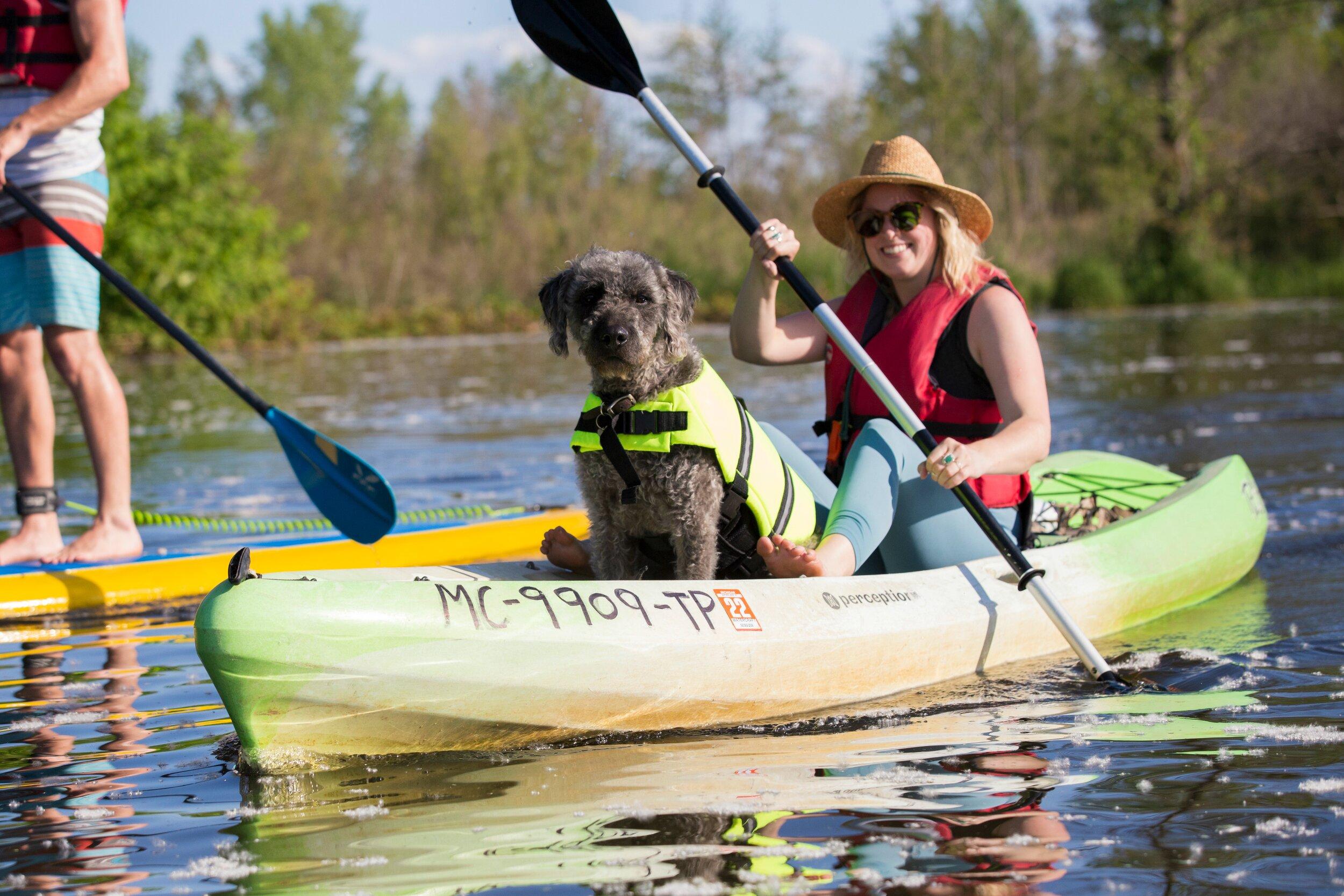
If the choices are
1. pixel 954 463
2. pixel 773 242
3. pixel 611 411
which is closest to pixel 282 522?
pixel 611 411

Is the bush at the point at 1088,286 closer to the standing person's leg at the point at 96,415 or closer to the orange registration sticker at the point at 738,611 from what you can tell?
the standing person's leg at the point at 96,415

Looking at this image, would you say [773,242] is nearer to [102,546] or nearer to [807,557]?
[807,557]

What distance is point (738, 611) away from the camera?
10.9 feet

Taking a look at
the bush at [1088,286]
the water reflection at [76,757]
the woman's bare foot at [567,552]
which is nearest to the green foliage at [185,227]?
the bush at [1088,286]

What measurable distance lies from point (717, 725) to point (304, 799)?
1.06 metres

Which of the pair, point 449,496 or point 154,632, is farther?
point 449,496

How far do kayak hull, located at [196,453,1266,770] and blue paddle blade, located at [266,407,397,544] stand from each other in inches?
35.7

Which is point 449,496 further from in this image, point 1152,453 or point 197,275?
point 197,275

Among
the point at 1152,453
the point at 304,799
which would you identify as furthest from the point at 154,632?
the point at 1152,453

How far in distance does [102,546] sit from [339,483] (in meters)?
1.05

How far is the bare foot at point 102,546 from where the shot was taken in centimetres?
488

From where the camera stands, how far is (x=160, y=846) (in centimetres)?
250

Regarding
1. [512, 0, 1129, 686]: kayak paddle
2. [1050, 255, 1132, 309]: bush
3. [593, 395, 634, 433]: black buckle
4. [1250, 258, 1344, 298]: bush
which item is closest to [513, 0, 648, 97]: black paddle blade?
[512, 0, 1129, 686]: kayak paddle

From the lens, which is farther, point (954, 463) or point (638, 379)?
point (954, 463)
